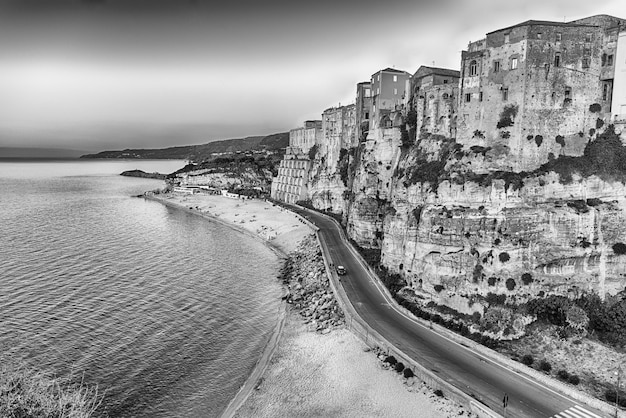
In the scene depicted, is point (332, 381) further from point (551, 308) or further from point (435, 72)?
point (435, 72)

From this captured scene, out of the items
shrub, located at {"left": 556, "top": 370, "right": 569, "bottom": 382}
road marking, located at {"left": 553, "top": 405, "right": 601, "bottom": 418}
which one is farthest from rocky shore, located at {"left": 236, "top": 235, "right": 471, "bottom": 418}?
shrub, located at {"left": 556, "top": 370, "right": 569, "bottom": 382}

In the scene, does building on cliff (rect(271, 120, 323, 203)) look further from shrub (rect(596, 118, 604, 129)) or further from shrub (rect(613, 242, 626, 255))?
shrub (rect(613, 242, 626, 255))

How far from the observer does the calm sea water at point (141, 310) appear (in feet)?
100

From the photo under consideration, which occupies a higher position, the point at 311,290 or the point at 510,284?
the point at 510,284

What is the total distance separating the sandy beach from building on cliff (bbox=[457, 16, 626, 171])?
65.5 feet

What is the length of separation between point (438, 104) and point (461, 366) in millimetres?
26197

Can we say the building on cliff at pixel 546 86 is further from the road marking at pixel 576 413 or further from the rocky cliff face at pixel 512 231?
the road marking at pixel 576 413

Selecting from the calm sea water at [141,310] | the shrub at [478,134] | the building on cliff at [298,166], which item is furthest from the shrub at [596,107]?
the building on cliff at [298,166]

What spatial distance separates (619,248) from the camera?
33.7 m

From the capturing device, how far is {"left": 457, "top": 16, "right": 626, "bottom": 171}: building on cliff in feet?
117

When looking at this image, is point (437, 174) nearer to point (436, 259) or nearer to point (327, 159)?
point (436, 259)

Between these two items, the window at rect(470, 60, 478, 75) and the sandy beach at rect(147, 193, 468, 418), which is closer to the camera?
the sandy beach at rect(147, 193, 468, 418)

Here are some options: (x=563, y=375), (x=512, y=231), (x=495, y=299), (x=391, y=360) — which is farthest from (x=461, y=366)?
(x=512, y=231)

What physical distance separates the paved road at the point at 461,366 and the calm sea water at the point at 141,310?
10009 mm
